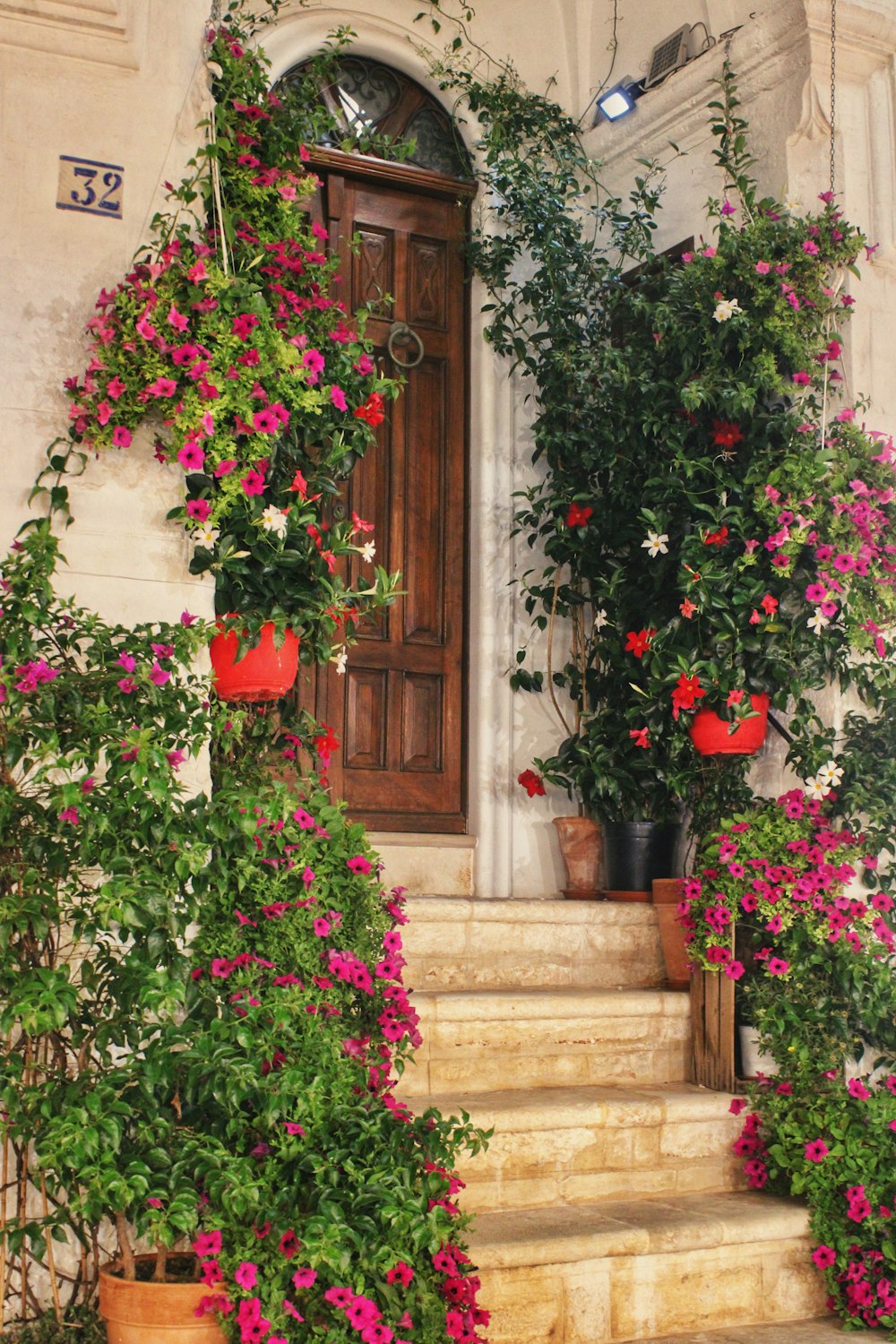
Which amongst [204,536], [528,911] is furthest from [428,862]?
[204,536]

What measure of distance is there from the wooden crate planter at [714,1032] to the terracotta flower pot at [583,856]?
924mm

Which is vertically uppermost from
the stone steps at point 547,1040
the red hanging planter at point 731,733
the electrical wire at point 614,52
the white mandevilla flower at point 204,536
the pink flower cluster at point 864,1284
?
the electrical wire at point 614,52

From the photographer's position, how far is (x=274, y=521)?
3680 mm

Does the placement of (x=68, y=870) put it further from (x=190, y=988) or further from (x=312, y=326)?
(x=312, y=326)

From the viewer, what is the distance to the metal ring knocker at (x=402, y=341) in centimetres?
558

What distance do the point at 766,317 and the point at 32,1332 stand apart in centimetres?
353

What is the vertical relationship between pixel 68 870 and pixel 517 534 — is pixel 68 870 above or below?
below

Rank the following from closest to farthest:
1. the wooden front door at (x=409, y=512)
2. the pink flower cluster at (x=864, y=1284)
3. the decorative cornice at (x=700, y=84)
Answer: the pink flower cluster at (x=864, y=1284) → the decorative cornice at (x=700, y=84) → the wooden front door at (x=409, y=512)

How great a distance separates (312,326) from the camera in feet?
12.8

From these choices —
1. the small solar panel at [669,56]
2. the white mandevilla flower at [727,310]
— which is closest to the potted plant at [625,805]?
the white mandevilla flower at [727,310]

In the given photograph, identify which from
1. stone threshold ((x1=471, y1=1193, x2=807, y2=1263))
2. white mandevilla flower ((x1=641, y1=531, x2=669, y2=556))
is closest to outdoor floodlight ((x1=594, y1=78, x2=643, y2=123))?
white mandevilla flower ((x1=641, y1=531, x2=669, y2=556))

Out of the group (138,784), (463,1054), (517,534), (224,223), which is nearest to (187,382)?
(224,223)

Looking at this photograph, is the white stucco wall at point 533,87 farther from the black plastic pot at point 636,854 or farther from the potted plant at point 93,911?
the potted plant at point 93,911

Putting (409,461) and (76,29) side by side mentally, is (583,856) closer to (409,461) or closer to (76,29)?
(409,461)
